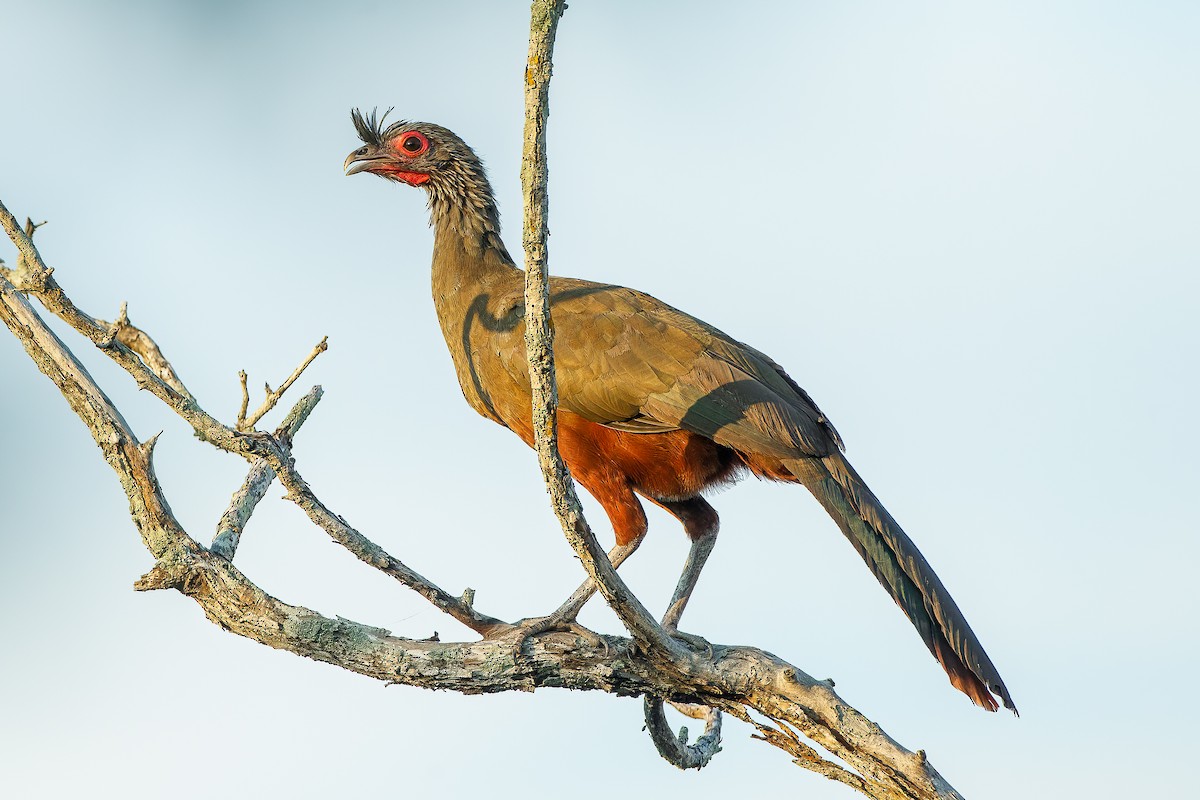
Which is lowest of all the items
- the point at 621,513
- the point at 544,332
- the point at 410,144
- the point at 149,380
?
the point at 149,380

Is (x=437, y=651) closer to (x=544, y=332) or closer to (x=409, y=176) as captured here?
(x=544, y=332)

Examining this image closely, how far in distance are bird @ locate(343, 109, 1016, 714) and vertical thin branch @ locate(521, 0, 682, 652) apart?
0.75 metres

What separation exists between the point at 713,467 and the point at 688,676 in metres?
1.47

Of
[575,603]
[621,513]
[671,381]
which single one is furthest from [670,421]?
[575,603]

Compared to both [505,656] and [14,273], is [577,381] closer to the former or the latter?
[505,656]

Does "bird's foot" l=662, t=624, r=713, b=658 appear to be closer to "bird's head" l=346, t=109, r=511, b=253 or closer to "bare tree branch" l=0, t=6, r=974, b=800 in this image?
"bare tree branch" l=0, t=6, r=974, b=800

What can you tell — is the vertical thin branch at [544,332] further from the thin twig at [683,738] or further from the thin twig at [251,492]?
the thin twig at [683,738]

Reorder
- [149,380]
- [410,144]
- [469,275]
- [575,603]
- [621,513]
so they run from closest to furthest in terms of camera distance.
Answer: [149,380]
[575,603]
[621,513]
[469,275]
[410,144]

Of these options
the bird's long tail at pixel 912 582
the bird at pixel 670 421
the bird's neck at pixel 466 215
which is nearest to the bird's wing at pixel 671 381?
the bird at pixel 670 421

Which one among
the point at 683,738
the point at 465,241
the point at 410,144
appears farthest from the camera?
the point at 410,144

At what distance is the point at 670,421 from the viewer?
5.81m

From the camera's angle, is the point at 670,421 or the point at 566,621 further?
the point at 670,421

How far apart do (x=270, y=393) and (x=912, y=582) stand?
2.90 meters

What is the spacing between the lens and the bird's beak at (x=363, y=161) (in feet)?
23.8
